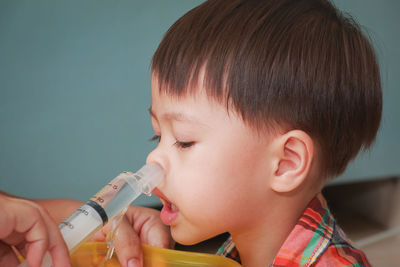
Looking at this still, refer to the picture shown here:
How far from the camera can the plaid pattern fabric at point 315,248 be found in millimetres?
714

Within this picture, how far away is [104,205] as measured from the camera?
25.6 inches

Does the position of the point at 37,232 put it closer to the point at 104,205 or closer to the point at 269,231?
the point at 104,205

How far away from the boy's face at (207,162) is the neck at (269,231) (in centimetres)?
4

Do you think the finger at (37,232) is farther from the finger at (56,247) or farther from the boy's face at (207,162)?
the boy's face at (207,162)

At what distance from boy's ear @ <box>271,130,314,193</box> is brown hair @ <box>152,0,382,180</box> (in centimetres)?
2

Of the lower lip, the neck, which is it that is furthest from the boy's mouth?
the neck

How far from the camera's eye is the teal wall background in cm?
100

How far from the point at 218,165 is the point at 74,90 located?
51cm

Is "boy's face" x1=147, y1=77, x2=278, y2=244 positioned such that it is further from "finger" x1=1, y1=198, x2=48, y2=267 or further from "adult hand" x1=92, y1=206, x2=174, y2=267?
"finger" x1=1, y1=198, x2=48, y2=267

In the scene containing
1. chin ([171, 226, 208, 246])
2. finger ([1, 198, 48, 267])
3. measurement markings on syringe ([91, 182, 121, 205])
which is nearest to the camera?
finger ([1, 198, 48, 267])

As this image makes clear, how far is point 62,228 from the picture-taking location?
60 cm

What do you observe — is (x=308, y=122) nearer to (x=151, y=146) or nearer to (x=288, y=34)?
(x=288, y=34)

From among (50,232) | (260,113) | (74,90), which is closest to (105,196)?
(50,232)

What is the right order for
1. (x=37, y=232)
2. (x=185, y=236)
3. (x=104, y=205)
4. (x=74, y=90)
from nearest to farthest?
1. (x=37, y=232)
2. (x=104, y=205)
3. (x=185, y=236)
4. (x=74, y=90)
